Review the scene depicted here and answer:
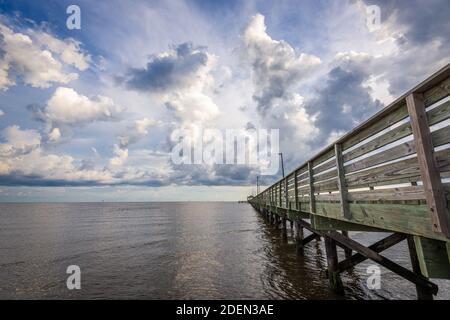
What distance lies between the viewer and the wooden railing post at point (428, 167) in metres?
2.43

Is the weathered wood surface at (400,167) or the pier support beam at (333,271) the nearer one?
the weathered wood surface at (400,167)

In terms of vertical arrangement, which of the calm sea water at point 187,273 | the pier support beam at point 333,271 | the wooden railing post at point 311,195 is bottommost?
the calm sea water at point 187,273

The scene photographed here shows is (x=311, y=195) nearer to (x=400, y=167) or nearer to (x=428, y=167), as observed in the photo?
(x=400, y=167)

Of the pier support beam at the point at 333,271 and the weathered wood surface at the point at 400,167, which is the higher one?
the weathered wood surface at the point at 400,167

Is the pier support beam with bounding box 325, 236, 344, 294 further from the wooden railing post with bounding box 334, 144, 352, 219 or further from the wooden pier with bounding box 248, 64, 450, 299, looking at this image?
the wooden railing post with bounding box 334, 144, 352, 219

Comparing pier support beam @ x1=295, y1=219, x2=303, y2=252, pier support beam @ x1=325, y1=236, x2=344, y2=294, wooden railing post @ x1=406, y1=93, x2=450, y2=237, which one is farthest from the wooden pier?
pier support beam @ x1=295, y1=219, x2=303, y2=252

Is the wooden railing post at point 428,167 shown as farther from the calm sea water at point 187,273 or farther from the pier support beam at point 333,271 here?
the calm sea water at point 187,273

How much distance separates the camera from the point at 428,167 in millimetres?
2494

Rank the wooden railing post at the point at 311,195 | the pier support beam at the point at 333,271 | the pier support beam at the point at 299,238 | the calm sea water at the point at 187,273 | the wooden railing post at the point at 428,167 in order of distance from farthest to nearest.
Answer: the pier support beam at the point at 299,238
the wooden railing post at the point at 311,195
the calm sea water at the point at 187,273
the pier support beam at the point at 333,271
the wooden railing post at the point at 428,167

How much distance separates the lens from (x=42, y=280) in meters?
8.27

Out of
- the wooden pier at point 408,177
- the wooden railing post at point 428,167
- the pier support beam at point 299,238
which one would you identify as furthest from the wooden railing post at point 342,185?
the pier support beam at point 299,238
